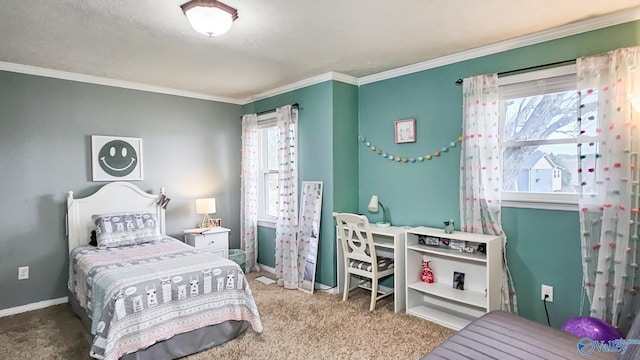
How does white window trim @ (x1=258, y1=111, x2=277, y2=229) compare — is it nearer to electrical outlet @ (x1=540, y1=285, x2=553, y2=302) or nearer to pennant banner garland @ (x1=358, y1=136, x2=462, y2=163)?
pennant banner garland @ (x1=358, y1=136, x2=462, y2=163)

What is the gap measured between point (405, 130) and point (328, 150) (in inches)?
33.0

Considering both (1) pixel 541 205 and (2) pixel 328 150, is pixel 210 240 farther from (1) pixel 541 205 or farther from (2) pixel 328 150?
(1) pixel 541 205

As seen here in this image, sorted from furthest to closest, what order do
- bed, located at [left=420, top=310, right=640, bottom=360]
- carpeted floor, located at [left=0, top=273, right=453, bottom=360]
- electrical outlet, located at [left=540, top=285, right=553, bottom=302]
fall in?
electrical outlet, located at [left=540, top=285, right=553, bottom=302] < carpeted floor, located at [left=0, top=273, right=453, bottom=360] < bed, located at [left=420, top=310, right=640, bottom=360]

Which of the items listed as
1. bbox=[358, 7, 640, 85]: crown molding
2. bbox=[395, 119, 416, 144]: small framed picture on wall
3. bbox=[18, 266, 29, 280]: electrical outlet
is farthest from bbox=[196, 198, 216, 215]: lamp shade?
bbox=[358, 7, 640, 85]: crown molding

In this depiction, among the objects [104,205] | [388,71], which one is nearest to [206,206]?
[104,205]

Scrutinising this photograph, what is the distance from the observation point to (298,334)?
2879 mm

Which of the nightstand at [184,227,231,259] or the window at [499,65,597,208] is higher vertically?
the window at [499,65,597,208]

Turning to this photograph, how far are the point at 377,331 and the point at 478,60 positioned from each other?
8.14 ft

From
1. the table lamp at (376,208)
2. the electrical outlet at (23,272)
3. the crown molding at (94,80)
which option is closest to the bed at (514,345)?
the table lamp at (376,208)

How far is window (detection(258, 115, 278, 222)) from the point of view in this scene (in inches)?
189

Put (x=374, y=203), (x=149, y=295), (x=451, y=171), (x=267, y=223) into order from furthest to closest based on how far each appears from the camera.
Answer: (x=267, y=223) < (x=374, y=203) < (x=451, y=171) < (x=149, y=295)

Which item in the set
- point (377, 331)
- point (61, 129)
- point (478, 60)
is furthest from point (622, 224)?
point (61, 129)

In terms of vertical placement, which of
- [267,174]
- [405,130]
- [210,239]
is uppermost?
[405,130]

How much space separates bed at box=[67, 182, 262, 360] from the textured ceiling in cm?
153
